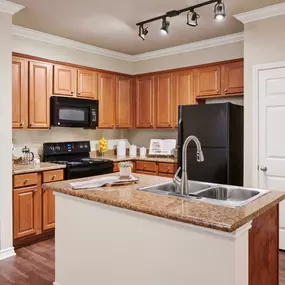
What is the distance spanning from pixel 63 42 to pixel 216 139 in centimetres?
247

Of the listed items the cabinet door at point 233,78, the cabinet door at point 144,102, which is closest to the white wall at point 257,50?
the cabinet door at point 233,78

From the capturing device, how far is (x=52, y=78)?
160 inches

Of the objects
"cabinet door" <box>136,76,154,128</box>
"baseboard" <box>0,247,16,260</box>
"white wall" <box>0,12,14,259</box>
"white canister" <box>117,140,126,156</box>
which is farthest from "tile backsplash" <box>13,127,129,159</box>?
"baseboard" <box>0,247,16,260</box>

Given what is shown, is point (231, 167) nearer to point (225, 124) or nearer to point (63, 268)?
point (225, 124)

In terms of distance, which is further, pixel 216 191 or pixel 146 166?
pixel 146 166

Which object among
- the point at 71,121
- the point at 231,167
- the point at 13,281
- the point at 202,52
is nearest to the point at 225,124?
the point at 231,167

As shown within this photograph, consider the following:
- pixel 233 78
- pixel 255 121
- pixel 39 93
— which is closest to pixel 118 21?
pixel 39 93

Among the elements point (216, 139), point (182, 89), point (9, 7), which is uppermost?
point (9, 7)

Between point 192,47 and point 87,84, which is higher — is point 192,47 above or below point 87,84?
above

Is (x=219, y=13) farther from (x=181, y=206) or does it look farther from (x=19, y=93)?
(x=19, y=93)

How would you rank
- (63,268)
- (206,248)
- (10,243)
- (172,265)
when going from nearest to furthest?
(206,248) → (172,265) → (63,268) → (10,243)

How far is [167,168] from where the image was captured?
14.6 ft

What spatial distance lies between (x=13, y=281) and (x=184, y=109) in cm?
264

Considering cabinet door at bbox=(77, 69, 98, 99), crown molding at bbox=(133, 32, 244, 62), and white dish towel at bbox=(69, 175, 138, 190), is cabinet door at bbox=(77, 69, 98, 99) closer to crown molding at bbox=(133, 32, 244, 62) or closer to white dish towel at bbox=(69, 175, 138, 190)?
crown molding at bbox=(133, 32, 244, 62)
